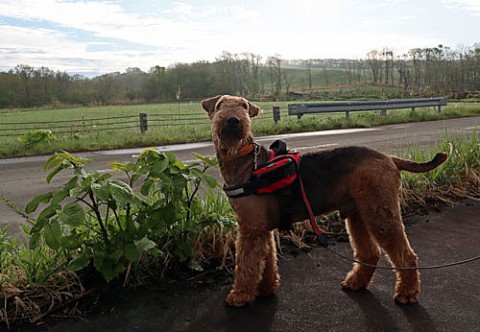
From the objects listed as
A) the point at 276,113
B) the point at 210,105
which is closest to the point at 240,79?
the point at 276,113

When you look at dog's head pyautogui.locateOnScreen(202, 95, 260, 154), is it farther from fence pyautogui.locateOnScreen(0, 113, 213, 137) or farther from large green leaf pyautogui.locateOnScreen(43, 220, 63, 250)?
fence pyautogui.locateOnScreen(0, 113, 213, 137)

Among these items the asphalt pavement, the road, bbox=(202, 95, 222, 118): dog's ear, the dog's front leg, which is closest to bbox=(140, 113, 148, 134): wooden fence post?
the road

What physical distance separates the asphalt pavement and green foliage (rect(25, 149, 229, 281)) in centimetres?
36

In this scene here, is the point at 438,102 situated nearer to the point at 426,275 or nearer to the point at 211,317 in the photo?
the point at 426,275

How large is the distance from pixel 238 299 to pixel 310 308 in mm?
579

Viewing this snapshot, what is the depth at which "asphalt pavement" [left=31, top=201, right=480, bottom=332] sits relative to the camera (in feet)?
9.96

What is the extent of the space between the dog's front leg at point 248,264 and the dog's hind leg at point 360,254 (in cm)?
86

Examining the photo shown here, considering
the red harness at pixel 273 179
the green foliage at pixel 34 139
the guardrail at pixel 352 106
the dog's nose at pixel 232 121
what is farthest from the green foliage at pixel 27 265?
the guardrail at pixel 352 106

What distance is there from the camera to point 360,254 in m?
3.72

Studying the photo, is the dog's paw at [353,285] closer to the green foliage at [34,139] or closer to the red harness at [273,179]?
the red harness at [273,179]

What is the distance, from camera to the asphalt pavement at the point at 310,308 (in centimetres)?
304

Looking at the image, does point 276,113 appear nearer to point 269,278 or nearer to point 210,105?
point 210,105

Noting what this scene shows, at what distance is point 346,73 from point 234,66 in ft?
144

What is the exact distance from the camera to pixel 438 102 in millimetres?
22375
